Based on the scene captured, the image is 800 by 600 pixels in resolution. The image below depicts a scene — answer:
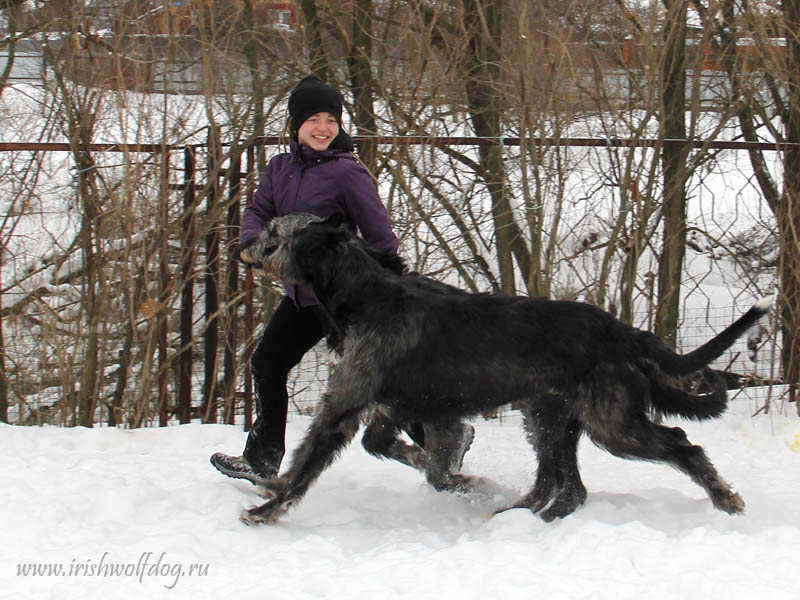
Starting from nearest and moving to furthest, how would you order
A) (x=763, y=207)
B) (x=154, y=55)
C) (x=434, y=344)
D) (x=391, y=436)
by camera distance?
1. (x=434, y=344)
2. (x=391, y=436)
3. (x=154, y=55)
4. (x=763, y=207)

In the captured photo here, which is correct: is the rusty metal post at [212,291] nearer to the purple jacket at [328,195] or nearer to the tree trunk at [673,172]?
the purple jacket at [328,195]

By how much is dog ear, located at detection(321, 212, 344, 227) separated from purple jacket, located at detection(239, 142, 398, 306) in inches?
3.8

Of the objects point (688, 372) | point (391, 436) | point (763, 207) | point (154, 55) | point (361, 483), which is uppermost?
point (154, 55)

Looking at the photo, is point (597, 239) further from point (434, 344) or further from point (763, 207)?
point (434, 344)

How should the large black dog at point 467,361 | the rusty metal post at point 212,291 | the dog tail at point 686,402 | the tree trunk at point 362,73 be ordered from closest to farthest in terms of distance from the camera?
1. the large black dog at point 467,361
2. the dog tail at point 686,402
3. the rusty metal post at point 212,291
4. the tree trunk at point 362,73

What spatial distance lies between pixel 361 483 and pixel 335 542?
0.89 metres

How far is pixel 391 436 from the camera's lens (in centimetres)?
378

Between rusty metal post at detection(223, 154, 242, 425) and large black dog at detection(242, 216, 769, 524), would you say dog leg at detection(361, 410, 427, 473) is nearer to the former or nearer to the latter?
large black dog at detection(242, 216, 769, 524)

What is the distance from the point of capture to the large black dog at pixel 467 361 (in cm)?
330

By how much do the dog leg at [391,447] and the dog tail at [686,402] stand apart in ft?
3.39

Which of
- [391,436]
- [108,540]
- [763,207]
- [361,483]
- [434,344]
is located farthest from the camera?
[763,207]

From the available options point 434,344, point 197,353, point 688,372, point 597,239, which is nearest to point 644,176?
point 597,239

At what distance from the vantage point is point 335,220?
132 inches

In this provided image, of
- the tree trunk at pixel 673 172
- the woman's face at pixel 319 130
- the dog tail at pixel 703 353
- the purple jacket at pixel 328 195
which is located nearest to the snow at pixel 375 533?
the dog tail at pixel 703 353
